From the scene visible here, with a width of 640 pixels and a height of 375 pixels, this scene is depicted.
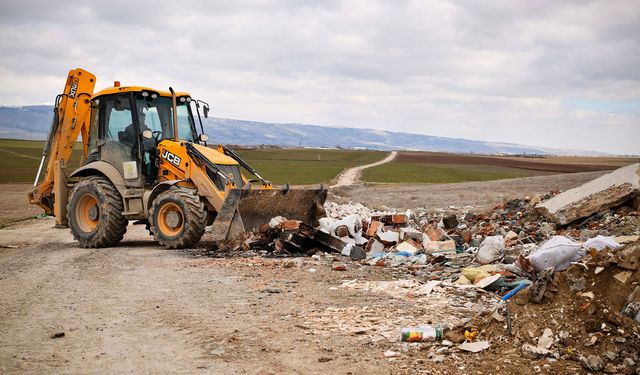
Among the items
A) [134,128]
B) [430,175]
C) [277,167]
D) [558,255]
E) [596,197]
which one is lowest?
[277,167]

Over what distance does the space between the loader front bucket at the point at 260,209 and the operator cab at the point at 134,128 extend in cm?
238

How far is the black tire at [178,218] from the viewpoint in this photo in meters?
11.9

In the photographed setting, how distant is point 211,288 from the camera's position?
28.2 feet

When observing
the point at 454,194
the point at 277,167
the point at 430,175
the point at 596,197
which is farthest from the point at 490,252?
the point at 277,167

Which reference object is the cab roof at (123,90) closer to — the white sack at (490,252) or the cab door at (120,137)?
the cab door at (120,137)

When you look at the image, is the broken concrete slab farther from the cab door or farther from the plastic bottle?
the cab door

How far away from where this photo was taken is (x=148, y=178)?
13344 mm

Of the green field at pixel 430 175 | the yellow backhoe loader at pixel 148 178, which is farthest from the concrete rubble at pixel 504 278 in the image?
the green field at pixel 430 175

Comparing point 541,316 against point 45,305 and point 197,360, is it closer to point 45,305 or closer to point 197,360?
point 197,360

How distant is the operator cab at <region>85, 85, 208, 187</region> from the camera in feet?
43.5

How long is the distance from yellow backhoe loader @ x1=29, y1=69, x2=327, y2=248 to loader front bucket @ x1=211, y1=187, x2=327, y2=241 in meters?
0.02

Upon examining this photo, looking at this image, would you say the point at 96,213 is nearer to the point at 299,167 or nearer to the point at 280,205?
the point at 280,205

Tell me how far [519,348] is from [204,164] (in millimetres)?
8546

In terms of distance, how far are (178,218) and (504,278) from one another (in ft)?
21.2
